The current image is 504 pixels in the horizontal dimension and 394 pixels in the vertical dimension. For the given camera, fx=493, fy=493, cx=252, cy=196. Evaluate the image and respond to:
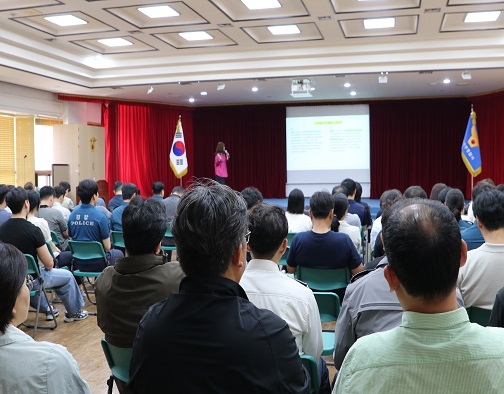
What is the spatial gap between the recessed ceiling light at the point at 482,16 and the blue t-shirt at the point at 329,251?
17.9 ft

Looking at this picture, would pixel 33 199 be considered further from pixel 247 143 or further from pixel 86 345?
pixel 247 143

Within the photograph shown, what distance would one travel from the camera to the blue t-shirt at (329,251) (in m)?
3.46

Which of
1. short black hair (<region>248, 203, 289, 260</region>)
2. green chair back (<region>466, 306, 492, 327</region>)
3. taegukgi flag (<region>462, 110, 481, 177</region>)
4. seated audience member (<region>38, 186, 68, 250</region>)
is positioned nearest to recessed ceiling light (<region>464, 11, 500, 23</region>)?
taegukgi flag (<region>462, 110, 481, 177</region>)

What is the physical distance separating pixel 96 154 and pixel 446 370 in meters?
11.3

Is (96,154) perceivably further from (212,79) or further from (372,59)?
(372,59)

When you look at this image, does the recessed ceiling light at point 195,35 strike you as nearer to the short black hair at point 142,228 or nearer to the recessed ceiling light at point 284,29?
the recessed ceiling light at point 284,29

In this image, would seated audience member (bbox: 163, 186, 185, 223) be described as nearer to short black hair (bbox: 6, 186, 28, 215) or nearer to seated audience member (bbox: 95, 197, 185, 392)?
short black hair (bbox: 6, 186, 28, 215)

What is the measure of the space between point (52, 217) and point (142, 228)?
144 inches

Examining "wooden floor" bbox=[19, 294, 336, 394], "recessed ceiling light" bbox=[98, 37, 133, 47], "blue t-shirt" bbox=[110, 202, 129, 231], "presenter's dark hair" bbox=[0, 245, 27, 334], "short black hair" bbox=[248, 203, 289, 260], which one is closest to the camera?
"presenter's dark hair" bbox=[0, 245, 27, 334]

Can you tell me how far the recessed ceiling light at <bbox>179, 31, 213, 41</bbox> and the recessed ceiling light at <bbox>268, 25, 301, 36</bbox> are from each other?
1099 millimetres

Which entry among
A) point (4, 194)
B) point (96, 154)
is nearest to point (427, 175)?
point (96, 154)

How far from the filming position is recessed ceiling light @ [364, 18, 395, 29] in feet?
25.0

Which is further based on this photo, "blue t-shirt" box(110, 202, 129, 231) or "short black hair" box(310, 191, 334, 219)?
"blue t-shirt" box(110, 202, 129, 231)

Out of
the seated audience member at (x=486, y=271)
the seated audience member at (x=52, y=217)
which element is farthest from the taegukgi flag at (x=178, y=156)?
the seated audience member at (x=486, y=271)
